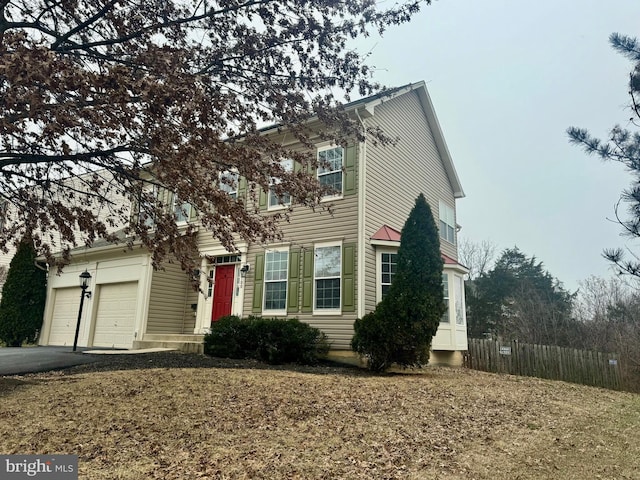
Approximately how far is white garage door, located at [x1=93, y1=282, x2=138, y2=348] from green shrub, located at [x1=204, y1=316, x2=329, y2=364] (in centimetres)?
392

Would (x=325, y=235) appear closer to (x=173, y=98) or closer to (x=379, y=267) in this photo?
(x=379, y=267)

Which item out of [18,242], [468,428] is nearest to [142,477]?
[468,428]

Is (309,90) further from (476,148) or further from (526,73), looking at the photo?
(476,148)

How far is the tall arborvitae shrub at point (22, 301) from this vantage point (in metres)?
14.9

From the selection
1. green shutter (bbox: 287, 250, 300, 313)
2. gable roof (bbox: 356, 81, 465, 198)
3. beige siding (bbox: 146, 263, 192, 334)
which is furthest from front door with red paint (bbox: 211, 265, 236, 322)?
gable roof (bbox: 356, 81, 465, 198)

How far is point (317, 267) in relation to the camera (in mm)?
10969

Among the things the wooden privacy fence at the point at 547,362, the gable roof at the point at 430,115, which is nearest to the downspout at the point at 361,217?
the gable roof at the point at 430,115

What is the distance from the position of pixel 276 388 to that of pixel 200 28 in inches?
208

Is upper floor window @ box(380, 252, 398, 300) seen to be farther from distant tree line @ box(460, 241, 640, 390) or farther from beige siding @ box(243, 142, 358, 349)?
distant tree line @ box(460, 241, 640, 390)

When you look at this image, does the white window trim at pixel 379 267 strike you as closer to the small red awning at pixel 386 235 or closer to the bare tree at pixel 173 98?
the small red awning at pixel 386 235

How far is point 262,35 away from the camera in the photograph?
626 centimetres

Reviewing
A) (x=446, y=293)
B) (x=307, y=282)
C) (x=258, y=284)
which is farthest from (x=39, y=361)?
(x=446, y=293)

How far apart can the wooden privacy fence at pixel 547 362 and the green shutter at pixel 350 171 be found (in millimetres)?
5887

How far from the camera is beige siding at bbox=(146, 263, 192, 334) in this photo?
12.6 meters
